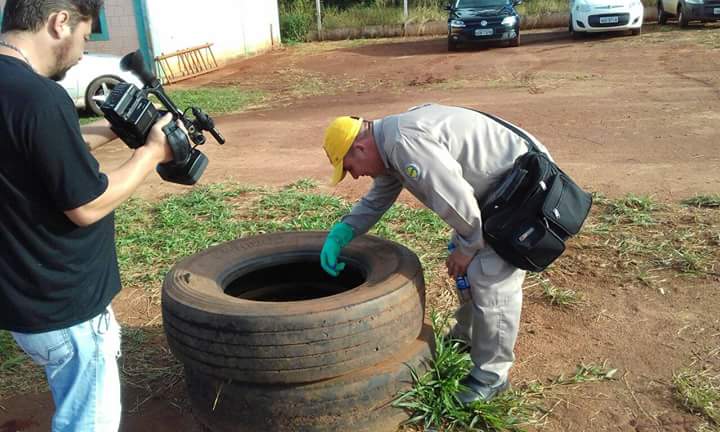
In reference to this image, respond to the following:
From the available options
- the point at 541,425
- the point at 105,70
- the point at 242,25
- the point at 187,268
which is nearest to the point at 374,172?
the point at 187,268

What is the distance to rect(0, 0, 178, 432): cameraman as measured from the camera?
1.99 m

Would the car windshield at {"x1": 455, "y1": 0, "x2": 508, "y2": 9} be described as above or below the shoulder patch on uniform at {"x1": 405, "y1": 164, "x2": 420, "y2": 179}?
above

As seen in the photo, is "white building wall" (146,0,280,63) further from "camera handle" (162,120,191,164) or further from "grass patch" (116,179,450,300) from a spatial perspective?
"camera handle" (162,120,191,164)

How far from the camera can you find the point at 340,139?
3066mm

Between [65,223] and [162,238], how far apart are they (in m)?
3.52

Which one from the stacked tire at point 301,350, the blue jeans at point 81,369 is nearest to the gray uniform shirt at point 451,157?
the stacked tire at point 301,350

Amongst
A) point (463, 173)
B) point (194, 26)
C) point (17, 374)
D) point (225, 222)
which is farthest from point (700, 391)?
point (194, 26)

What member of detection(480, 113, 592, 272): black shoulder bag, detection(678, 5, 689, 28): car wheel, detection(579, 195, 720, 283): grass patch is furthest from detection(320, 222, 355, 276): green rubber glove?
detection(678, 5, 689, 28): car wheel

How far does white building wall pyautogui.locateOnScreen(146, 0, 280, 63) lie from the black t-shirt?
15.3 meters

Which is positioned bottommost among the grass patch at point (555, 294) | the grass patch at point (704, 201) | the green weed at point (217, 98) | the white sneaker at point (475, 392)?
the green weed at point (217, 98)

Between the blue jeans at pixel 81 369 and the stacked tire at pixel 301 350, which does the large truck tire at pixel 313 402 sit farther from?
the blue jeans at pixel 81 369

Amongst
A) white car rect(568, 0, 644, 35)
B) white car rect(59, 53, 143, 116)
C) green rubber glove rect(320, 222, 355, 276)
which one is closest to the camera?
green rubber glove rect(320, 222, 355, 276)

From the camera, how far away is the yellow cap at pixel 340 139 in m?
3.06

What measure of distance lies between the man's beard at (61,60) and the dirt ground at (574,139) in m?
1.87
